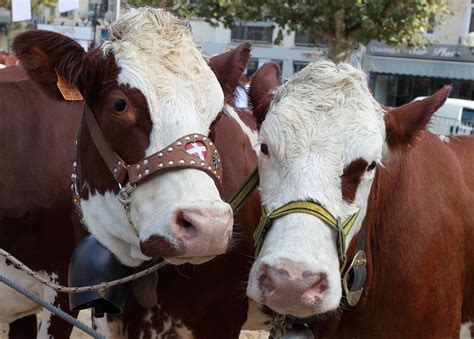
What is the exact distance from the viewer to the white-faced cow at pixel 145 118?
2.33 metres

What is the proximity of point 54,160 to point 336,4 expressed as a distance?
34.4 feet

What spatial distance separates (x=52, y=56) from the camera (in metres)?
2.75

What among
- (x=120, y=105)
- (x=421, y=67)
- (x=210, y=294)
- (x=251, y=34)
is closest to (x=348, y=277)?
(x=210, y=294)

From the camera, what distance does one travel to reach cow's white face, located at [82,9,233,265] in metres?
2.31

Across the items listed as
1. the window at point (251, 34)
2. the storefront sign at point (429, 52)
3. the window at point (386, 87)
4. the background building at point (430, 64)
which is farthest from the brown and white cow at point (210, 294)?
the window at point (251, 34)

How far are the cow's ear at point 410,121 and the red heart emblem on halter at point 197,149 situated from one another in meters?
0.75

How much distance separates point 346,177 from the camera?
247cm

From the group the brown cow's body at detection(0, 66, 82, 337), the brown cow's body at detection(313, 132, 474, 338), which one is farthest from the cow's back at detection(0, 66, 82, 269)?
the brown cow's body at detection(313, 132, 474, 338)

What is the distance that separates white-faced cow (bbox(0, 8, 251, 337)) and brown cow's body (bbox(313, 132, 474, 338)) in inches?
25.4

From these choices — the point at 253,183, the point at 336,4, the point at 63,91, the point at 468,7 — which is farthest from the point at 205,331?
the point at 468,7

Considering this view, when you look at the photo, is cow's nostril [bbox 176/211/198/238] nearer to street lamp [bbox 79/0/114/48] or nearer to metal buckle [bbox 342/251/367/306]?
metal buckle [bbox 342/251/367/306]

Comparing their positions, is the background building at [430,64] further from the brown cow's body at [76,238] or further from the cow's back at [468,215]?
the brown cow's body at [76,238]

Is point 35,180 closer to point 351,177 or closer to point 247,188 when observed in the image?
point 247,188

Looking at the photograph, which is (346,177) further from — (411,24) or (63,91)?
(411,24)
